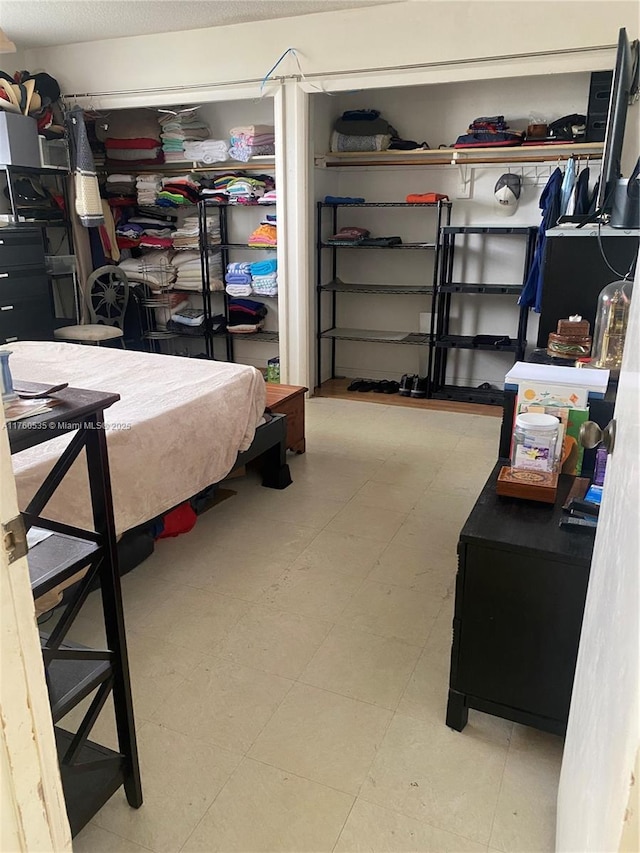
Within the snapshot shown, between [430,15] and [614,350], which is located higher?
[430,15]

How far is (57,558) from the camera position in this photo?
4.19ft

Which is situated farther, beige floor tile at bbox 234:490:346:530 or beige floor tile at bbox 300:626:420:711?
beige floor tile at bbox 234:490:346:530

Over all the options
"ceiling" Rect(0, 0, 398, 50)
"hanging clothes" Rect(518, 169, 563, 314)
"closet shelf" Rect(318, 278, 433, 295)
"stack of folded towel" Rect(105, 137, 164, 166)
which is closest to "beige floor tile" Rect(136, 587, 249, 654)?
"hanging clothes" Rect(518, 169, 563, 314)

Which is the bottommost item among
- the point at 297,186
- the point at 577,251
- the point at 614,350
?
the point at 614,350

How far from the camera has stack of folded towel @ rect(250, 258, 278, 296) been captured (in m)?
4.95

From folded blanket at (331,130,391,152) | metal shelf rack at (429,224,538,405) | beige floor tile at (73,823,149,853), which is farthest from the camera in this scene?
folded blanket at (331,130,391,152)

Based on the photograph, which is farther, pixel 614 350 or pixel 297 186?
pixel 297 186

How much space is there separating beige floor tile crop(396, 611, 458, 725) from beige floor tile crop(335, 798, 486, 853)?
33 cm

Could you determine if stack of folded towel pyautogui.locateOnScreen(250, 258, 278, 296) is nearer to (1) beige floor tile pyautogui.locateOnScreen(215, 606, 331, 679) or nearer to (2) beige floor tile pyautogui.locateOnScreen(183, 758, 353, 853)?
(1) beige floor tile pyautogui.locateOnScreen(215, 606, 331, 679)

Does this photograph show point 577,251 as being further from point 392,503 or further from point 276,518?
point 276,518

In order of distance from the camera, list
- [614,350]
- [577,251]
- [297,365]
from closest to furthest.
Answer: [614,350] → [577,251] → [297,365]

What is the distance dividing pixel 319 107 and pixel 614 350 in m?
3.38

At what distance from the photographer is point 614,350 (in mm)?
2201

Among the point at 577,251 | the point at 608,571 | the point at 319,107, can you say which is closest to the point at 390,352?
the point at 319,107
